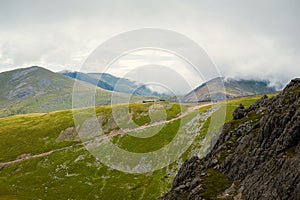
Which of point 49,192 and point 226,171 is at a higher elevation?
point 226,171

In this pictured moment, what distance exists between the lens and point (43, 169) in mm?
124250

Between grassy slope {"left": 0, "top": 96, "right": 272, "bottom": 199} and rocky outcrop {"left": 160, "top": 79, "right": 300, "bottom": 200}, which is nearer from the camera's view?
rocky outcrop {"left": 160, "top": 79, "right": 300, "bottom": 200}

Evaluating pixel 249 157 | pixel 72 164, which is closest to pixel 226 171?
pixel 249 157

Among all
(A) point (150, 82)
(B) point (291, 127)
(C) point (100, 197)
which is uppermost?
(A) point (150, 82)

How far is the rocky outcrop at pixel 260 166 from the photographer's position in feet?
114

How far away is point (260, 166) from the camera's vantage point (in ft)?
142

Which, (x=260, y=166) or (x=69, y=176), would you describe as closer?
(x=260, y=166)

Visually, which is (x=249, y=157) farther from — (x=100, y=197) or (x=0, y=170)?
(x=0, y=170)

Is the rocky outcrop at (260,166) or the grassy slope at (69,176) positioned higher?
the rocky outcrop at (260,166)

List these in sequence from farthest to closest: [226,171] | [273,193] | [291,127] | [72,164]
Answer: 1. [72,164]
2. [226,171]
3. [291,127]
4. [273,193]

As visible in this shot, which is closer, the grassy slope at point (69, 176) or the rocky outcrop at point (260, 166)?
the rocky outcrop at point (260, 166)

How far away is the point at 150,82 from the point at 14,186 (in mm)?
86133

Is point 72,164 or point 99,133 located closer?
point 72,164

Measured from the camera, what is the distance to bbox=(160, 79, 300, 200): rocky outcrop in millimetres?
34844
